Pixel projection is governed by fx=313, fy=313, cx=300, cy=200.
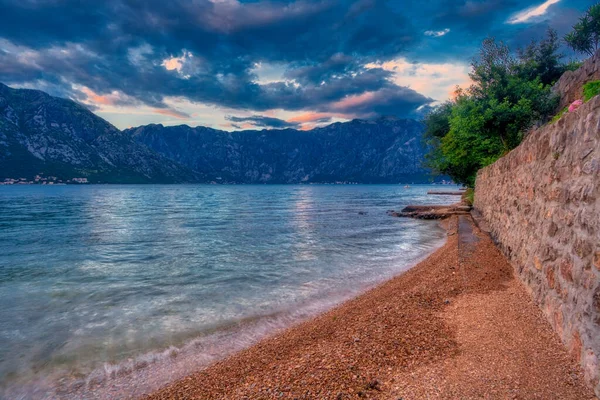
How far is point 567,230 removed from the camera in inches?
222

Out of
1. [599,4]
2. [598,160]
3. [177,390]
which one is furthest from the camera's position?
[599,4]

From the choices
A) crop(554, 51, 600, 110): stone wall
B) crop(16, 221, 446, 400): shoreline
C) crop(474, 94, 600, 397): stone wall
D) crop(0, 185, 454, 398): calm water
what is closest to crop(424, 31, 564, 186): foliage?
crop(554, 51, 600, 110): stone wall

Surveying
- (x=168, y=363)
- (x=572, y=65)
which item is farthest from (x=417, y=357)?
(x=572, y=65)

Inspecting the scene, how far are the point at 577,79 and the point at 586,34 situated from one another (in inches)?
633

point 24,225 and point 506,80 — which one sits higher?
point 506,80

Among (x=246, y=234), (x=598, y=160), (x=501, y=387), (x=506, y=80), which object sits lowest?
(x=246, y=234)

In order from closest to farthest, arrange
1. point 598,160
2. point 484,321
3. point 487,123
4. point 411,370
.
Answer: point 598,160 → point 411,370 → point 484,321 → point 487,123

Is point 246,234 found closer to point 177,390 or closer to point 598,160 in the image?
Result: point 177,390

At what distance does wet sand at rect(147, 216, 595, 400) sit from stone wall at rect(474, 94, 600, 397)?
0.41m

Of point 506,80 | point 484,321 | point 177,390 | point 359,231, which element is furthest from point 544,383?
point 506,80

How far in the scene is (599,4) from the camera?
38.3 meters

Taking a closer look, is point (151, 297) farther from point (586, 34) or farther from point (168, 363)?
point (586, 34)

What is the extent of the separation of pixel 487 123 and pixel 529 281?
26.4 metres

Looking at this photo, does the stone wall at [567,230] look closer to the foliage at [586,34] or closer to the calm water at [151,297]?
the calm water at [151,297]
